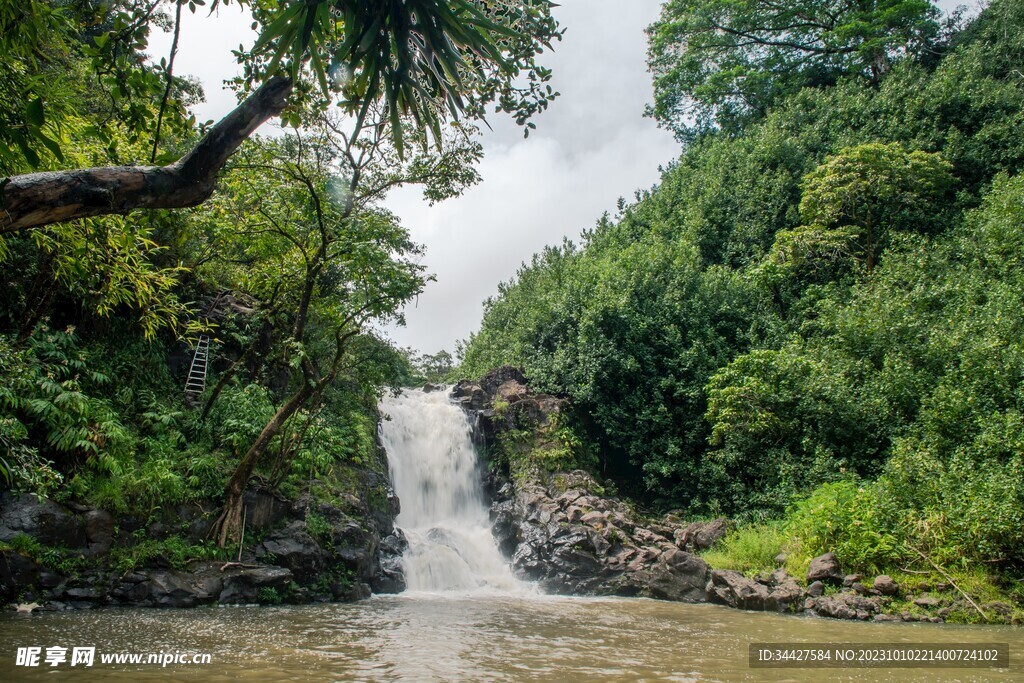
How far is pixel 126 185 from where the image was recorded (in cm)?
316

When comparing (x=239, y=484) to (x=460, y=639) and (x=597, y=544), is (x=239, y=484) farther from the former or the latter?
(x=597, y=544)

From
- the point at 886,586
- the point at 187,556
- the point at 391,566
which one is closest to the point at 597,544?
the point at 391,566

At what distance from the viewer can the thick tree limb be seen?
294cm

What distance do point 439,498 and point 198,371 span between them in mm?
6987

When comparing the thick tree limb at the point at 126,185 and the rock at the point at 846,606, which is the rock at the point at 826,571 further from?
the thick tree limb at the point at 126,185

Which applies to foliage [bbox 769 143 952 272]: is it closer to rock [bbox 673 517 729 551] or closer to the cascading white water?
rock [bbox 673 517 729 551]

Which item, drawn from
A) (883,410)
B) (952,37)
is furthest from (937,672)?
(952,37)

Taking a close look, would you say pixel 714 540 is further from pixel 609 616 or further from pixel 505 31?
pixel 505 31

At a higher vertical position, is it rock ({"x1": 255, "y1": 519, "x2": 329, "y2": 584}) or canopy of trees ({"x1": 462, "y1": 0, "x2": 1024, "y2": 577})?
canopy of trees ({"x1": 462, "y1": 0, "x2": 1024, "y2": 577})

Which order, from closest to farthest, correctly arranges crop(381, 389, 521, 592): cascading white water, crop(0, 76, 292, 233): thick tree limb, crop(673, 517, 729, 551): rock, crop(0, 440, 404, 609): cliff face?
crop(0, 76, 292, 233): thick tree limb
crop(0, 440, 404, 609): cliff face
crop(381, 389, 521, 592): cascading white water
crop(673, 517, 729, 551): rock

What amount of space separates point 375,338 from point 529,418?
5.76 m

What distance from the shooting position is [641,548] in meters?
12.8

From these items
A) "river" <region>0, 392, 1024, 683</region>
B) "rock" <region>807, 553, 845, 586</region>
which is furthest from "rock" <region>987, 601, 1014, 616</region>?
"rock" <region>807, 553, 845, 586</region>

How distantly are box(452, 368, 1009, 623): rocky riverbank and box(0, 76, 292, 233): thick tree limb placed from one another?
10.2 metres
